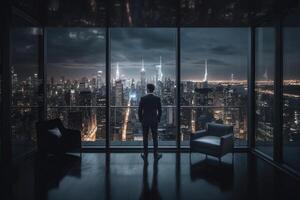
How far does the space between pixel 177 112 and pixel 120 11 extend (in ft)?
9.39

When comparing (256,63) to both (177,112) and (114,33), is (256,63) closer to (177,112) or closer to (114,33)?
(177,112)

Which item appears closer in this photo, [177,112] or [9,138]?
[9,138]

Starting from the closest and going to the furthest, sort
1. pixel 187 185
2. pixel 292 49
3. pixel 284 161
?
1. pixel 187 185
2. pixel 292 49
3. pixel 284 161

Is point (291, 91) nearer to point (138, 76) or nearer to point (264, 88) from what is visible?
point (264, 88)

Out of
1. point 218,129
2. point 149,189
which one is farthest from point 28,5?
point 218,129

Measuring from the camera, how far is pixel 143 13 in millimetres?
6004

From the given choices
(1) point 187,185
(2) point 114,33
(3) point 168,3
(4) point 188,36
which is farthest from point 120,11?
(1) point 187,185

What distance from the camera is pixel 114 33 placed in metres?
7.36

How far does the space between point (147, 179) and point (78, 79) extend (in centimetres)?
345

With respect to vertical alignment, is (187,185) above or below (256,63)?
below

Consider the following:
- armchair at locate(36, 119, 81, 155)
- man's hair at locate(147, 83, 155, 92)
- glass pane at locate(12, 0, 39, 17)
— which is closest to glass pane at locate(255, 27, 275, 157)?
man's hair at locate(147, 83, 155, 92)

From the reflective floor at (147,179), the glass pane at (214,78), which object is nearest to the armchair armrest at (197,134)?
the reflective floor at (147,179)

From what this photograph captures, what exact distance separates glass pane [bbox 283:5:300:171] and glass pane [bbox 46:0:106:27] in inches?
135

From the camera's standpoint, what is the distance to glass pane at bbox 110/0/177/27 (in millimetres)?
5344
